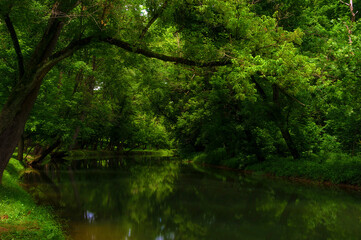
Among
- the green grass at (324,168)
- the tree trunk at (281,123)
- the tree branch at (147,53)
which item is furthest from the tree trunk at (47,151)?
the tree branch at (147,53)

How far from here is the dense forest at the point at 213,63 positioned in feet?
30.6

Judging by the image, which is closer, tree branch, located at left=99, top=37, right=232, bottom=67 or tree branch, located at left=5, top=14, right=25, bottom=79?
tree branch, located at left=5, top=14, right=25, bottom=79

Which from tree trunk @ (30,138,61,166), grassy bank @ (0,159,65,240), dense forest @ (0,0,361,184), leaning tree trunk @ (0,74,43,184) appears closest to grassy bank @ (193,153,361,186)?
dense forest @ (0,0,361,184)

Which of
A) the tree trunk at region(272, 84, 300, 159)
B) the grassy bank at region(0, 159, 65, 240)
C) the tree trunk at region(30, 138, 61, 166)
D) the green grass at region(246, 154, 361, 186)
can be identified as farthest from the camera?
the tree trunk at region(30, 138, 61, 166)

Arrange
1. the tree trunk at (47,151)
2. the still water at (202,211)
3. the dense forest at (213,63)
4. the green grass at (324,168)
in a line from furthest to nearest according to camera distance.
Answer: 1. the tree trunk at (47,151)
2. the green grass at (324,168)
3. the dense forest at (213,63)
4. the still water at (202,211)

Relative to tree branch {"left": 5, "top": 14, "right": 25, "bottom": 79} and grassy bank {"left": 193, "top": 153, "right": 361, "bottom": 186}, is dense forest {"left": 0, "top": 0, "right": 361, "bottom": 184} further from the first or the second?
grassy bank {"left": 193, "top": 153, "right": 361, "bottom": 186}

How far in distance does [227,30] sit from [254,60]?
5.43ft

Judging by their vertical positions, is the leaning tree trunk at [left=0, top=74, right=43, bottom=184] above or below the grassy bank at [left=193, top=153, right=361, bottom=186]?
above

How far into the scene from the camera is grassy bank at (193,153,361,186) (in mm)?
17562

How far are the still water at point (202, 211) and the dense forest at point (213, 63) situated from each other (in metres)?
3.94

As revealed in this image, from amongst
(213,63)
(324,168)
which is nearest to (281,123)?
(324,168)

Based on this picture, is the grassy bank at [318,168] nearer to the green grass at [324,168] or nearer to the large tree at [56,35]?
the green grass at [324,168]

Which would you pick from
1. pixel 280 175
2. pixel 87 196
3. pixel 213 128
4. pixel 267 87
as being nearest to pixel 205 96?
A: pixel 213 128

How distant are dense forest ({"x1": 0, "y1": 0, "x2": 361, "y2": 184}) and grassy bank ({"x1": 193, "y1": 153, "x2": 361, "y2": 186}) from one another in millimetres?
605
